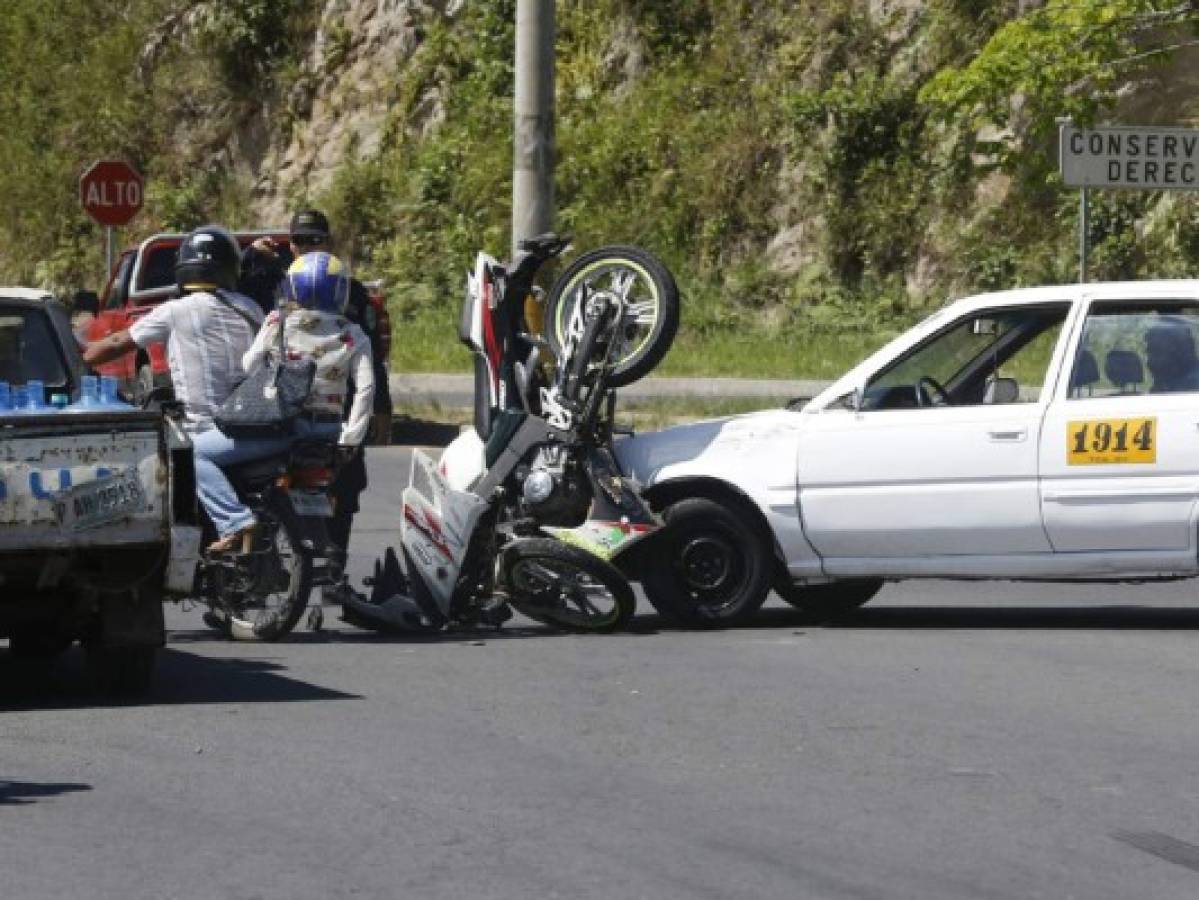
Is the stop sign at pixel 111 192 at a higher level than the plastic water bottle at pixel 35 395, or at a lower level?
higher

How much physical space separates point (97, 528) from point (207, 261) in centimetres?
260

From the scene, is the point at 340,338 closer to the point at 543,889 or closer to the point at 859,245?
the point at 543,889

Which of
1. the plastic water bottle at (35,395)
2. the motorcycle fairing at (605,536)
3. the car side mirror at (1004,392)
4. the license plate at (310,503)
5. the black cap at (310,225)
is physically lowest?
the motorcycle fairing at (605,536)

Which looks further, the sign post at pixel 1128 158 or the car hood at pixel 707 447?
the sign post at pixel 1128 158

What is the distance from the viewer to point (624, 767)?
9.30 meters

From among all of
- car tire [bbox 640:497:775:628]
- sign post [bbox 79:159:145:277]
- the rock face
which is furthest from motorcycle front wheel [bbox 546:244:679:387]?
the rock face

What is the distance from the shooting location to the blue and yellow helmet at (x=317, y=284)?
42.2ft

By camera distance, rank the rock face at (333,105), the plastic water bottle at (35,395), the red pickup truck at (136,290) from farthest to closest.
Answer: the rock face at (333,105) → the red pickup truck at (136,290) → the plastic water bottle at (35,395)

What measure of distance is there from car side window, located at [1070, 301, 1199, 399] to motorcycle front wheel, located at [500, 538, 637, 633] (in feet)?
7.72

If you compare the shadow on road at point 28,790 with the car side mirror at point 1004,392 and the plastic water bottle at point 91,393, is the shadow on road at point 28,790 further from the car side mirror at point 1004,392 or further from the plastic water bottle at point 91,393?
the car side mirror at point 1004,392

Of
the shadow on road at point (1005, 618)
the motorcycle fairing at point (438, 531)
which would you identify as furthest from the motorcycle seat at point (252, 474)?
the shadow on road at point (1005, 618)

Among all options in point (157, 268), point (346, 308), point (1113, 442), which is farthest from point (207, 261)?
point (157, 268)

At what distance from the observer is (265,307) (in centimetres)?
1734

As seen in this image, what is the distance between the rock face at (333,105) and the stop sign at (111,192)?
9106 millimetres
